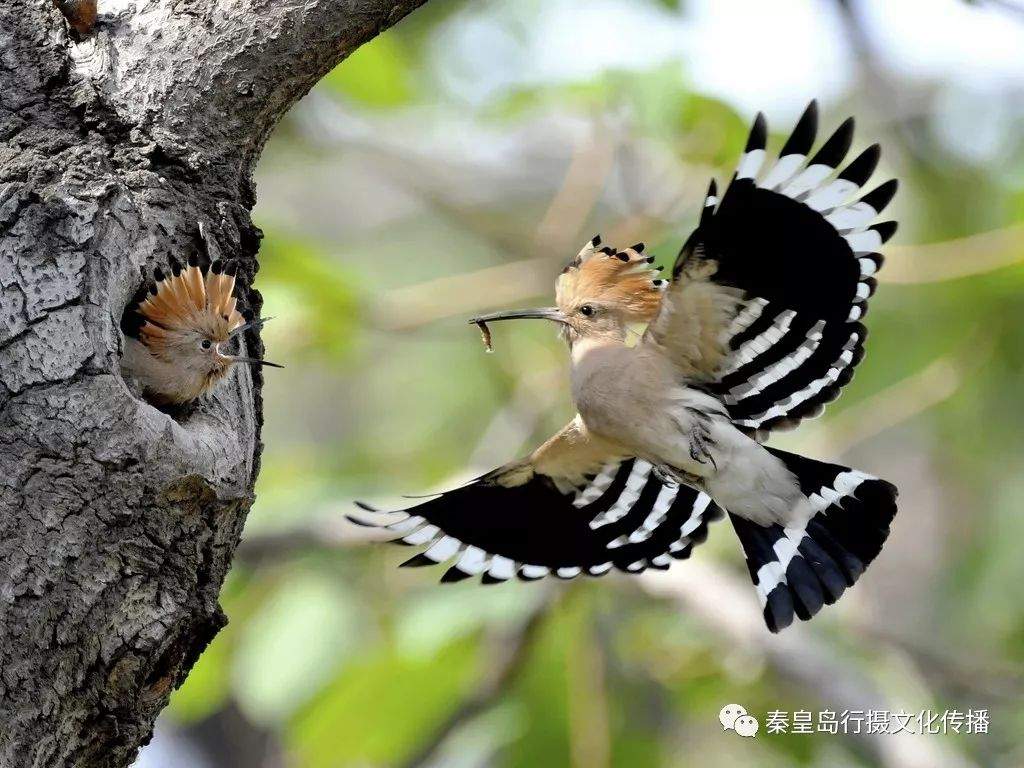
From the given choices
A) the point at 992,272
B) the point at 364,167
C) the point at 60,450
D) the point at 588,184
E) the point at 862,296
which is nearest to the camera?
the point at 60,450

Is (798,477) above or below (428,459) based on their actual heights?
above

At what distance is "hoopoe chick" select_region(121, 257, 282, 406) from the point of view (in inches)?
103

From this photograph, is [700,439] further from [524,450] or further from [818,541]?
[524,450]

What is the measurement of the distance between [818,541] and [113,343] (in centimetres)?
168

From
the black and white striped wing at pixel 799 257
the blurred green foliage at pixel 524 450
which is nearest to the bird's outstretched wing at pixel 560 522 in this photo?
the black and white striped wing at pixel 799 257

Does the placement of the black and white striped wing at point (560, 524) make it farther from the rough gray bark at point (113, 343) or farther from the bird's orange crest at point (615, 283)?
the rough gray bark at point (113, 343)

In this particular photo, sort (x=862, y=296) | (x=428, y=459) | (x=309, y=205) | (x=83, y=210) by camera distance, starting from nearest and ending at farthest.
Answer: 1. (x=83, y=210)
2. (x=862, y=296)
3. (x=428, y=459)
4. (x=309, y=205)

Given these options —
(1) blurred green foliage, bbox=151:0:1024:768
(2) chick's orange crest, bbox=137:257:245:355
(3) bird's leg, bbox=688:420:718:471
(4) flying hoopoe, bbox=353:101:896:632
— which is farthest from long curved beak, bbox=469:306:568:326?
(1) blurred green foliage, bbox=151:0:1024:768

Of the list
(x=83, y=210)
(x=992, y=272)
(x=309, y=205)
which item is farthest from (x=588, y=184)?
(x=309, y=205)

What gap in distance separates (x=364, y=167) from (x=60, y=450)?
4144mm

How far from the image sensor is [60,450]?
2098mm

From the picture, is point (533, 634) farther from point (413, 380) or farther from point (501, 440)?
point (413, 380)

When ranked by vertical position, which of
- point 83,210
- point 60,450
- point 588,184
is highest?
point 588,184

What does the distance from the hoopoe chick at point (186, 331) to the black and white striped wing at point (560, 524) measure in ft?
2.49
